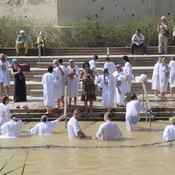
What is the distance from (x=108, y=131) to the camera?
1196cm

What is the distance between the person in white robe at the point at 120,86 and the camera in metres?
15.1

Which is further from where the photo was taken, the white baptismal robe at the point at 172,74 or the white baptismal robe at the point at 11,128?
the white baptismal robe at the point at 172,74

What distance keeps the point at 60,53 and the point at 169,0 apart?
590 cm

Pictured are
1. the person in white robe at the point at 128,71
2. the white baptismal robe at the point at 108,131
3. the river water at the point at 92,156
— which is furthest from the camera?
the person in white robe at the point at 128,71

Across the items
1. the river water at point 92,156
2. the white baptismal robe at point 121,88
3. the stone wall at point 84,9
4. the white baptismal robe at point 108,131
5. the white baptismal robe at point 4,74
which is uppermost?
the stone wall at point 84,9

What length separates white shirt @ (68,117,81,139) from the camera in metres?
12.1

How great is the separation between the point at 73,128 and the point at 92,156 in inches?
62.3

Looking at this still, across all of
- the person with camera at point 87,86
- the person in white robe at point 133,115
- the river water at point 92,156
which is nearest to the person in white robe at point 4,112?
the river water at point 92,156

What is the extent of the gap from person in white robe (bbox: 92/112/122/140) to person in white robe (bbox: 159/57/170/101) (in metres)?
4.52

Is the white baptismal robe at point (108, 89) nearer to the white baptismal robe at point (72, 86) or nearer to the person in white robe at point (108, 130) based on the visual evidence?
the white baptismal robe at point (72, 86)

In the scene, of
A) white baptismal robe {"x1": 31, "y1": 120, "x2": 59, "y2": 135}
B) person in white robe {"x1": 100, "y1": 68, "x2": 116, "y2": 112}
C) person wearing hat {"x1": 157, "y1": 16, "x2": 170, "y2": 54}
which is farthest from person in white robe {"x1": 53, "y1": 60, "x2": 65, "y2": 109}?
person wearing hat {"x1": 157, "y1": 16, "x2": 170, "y2": 54}

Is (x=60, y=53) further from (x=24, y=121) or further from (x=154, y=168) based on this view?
(x=154, y=168)

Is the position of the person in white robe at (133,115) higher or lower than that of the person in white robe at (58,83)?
lower

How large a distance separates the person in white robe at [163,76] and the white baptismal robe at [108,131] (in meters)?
4.52
